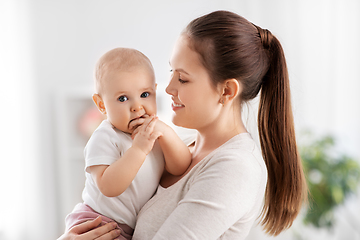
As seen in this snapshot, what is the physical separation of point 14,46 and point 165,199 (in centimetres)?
267

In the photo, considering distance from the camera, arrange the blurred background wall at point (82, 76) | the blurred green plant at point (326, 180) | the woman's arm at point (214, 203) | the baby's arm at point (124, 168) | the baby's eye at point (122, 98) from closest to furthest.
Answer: the woman's arm at point (214, 203), the baby's arm at point (124, 168), the baby's eye at point (122, 98), the blurred green plant at point (326, 180), the blurred background wall at point (82, 76)

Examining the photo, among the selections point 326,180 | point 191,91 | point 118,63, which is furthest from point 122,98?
point 326,180

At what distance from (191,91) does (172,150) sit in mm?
220

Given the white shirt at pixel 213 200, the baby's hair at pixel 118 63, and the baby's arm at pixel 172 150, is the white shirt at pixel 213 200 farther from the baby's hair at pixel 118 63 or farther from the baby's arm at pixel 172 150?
the baby's hair at pixel 118 63

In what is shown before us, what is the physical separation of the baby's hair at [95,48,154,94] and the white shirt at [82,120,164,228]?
0.58 feet

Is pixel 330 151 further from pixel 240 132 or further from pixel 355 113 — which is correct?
pixel 240 132

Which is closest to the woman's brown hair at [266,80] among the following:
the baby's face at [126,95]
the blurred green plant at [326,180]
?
the baby's face at [126,95]

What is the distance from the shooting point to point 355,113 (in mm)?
2904

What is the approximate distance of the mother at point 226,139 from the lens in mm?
958

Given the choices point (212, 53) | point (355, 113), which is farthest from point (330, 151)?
point (212, 53)

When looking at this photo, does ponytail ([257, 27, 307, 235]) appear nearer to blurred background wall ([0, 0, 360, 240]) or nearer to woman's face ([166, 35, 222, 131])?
woman's face ([166, 35, 222, 131])

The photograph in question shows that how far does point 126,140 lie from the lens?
1.18 m

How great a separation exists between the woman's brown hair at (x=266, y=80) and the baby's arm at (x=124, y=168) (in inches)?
12.3

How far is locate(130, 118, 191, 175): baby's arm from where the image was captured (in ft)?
3.78
